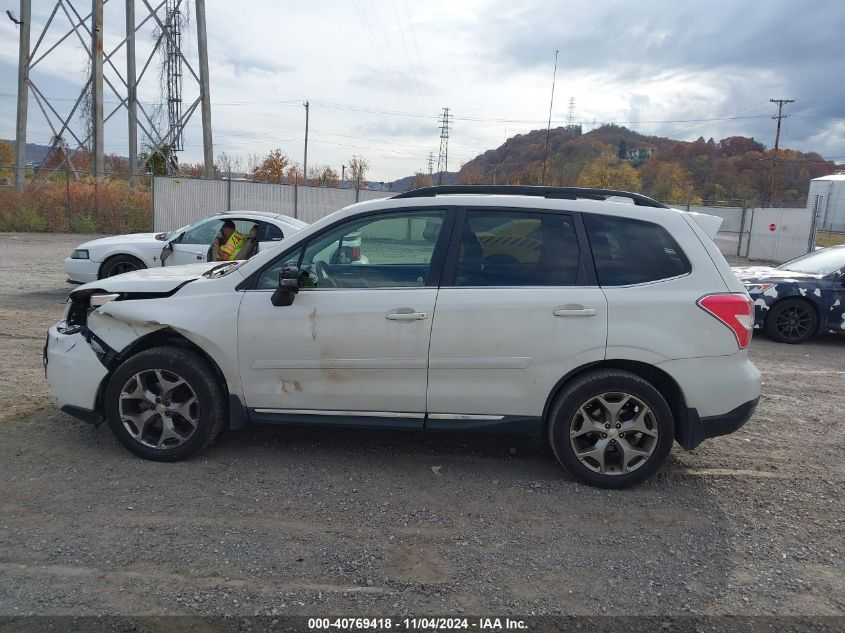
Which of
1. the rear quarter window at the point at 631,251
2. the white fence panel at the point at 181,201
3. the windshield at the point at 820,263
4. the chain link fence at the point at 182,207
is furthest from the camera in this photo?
the white fence panel at the point at 181,201

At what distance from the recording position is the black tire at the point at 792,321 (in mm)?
9172

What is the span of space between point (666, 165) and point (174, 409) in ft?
221

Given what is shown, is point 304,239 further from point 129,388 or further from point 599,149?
point 599,149

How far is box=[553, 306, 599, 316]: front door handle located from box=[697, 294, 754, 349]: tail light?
654 mm

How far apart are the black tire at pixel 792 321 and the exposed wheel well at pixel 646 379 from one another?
237 inches

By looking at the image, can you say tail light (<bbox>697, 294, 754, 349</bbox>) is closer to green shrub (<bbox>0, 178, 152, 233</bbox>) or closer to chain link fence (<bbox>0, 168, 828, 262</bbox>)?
chain link fence (<bbox>0, 168, 828, 262</bbox>)

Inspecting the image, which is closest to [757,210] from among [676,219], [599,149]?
[676,219]

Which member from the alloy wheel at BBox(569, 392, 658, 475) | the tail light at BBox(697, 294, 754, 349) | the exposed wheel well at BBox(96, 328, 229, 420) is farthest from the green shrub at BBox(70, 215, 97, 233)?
the tail light at BBox(697, 294, 754, 349)

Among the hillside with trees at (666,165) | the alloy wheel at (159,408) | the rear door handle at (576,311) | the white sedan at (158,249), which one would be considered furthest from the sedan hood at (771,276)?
the hillside with trees at (666,165)

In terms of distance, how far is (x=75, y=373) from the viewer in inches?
174

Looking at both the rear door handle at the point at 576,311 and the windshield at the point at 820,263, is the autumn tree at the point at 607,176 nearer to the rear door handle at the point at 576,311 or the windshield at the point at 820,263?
the windshield at the point at 820,263

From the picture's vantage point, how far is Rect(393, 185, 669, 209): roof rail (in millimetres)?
4449

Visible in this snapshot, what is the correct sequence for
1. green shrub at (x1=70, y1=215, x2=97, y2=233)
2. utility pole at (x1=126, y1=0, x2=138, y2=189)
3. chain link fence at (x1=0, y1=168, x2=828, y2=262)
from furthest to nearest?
utility pole at (x1=126, y1=0, x2=138, y2=189)
green shrub at (x1=70, y1=215, x2=97, y2=233)
chain link fence at (x1=0, y1=168, x2=828, y2=262)

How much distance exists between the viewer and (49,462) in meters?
4.31
